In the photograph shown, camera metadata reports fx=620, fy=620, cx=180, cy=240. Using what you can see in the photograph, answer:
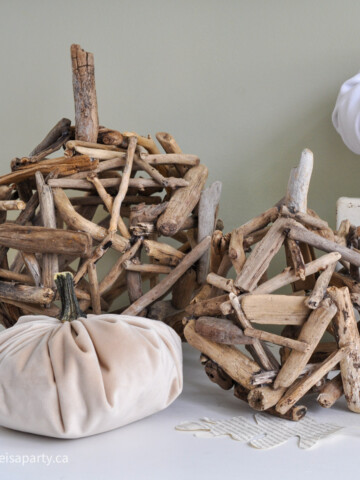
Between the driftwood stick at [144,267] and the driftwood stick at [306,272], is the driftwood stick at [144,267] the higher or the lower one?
the lower one

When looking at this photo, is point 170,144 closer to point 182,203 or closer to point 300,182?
point 182,203

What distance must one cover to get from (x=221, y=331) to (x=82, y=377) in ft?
0.71

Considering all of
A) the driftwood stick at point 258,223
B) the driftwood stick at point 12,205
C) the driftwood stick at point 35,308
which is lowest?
the driftwood stick at point 35,308

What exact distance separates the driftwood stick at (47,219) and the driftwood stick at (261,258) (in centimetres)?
34

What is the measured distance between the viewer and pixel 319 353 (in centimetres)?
99

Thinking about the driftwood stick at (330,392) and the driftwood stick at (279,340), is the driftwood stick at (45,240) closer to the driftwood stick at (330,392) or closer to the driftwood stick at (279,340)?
the driftwood stick at (279,340)

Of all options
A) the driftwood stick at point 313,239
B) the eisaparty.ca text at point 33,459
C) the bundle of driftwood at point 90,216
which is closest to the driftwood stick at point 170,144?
the bundle of driftwood at point 90,216

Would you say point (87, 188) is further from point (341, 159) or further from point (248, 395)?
point (341, 159)

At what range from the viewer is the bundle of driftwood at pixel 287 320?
876mm

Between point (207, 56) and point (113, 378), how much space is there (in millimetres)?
948

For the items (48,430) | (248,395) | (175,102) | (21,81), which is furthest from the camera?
(21,81)

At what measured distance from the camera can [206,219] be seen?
1163mm

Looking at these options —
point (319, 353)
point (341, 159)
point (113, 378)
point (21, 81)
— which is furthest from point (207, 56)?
point (113, 378)

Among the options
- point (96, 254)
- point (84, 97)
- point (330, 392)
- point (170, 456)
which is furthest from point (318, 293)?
point (84, 97)
